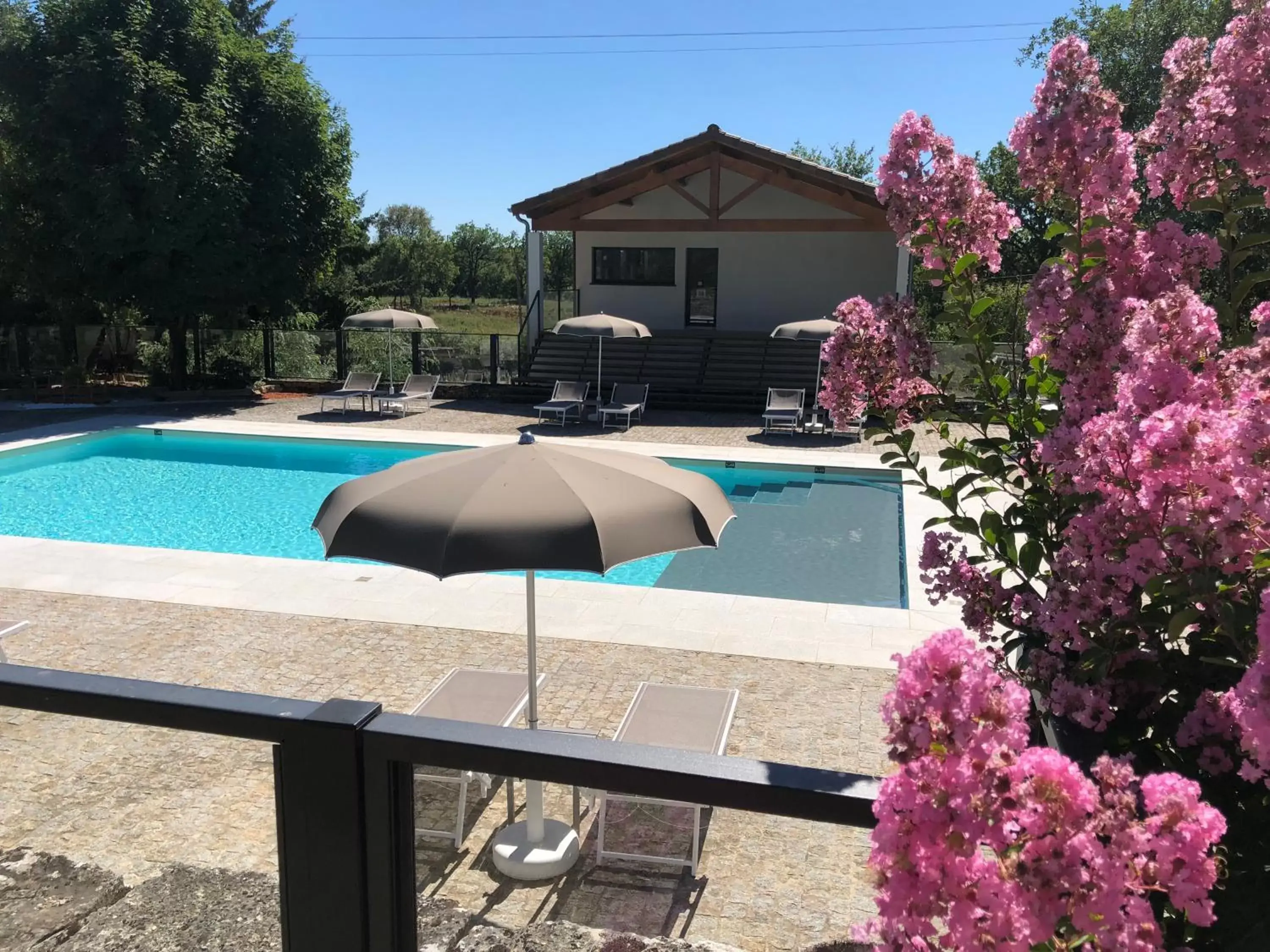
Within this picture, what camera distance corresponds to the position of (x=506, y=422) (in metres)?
19.3

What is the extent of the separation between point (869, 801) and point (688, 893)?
1.20 metres

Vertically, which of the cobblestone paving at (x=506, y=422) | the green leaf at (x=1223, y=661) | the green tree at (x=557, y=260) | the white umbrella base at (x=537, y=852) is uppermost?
the green tree at (x=557, y=260)

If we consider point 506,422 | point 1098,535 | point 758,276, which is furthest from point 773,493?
point 1098,535

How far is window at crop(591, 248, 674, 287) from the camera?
81.7ft

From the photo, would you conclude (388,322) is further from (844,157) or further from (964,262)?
(844,157)

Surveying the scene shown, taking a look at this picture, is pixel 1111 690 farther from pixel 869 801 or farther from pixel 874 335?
pixel 874 335

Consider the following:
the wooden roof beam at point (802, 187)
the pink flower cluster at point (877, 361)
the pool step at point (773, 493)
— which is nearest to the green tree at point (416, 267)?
the wooden roof beam at point (802, 187)

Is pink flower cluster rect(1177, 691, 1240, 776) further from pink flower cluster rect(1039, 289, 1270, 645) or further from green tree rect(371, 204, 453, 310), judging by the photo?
green tree rect(371, 204, 453, 310)

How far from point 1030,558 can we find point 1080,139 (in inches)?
34.2

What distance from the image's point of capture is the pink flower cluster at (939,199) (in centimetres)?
218

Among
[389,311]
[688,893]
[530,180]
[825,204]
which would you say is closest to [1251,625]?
[688,893]

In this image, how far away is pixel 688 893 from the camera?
93.5 inches

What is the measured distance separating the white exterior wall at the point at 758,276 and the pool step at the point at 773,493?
9702 mm

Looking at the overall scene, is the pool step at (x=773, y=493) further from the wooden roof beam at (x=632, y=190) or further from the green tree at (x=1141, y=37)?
the green tree at (x=1141, y=37)
